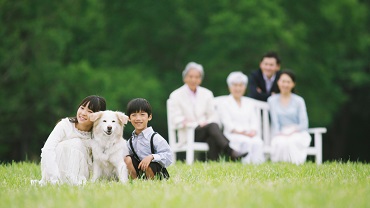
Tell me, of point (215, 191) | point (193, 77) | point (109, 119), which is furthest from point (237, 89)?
point (215, 191)

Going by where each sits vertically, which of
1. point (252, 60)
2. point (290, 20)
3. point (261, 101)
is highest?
point (290, 20)

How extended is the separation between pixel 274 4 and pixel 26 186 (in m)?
16.3

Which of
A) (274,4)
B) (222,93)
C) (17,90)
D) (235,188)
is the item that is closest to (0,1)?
(17,90)

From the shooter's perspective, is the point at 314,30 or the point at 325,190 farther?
the point at 314,30

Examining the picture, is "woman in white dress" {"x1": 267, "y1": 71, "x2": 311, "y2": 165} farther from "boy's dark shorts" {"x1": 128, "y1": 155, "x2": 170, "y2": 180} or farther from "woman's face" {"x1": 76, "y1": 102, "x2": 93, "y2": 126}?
"woman's face" {"x1": 76, "y1": 102, "x2": 93, "y2": 126}

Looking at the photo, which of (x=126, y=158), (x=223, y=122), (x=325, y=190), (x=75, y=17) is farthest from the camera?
(x=75, y=17)

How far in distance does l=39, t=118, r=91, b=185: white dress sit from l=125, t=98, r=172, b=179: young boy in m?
0.42

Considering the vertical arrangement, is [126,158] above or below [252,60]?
below

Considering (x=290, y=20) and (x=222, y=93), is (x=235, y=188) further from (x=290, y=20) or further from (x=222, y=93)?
(x=290, y=20)

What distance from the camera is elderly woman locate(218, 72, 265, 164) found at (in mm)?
10078

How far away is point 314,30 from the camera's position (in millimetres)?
22656

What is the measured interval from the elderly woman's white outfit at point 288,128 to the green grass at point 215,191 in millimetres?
2950

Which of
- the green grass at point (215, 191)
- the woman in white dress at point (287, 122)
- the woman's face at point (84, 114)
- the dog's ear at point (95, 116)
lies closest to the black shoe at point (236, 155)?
the woman in white dress at point (287, 122)

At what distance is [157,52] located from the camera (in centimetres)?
2253
